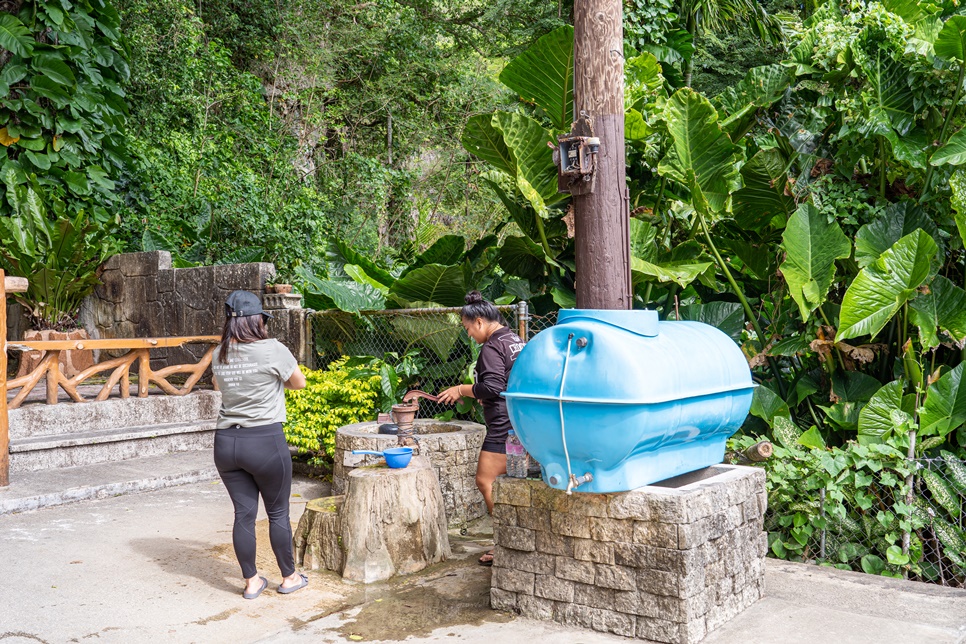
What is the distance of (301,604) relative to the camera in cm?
441

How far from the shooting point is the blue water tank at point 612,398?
370 cm

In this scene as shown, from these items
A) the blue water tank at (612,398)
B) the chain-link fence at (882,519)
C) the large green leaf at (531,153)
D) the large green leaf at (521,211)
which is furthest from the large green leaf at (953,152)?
the large green leaf at (521,211)

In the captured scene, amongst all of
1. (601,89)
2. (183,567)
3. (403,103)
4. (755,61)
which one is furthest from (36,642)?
(403,103)

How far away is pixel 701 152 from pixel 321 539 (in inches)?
152

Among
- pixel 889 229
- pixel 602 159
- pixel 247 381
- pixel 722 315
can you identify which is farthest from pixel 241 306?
pixel 889 229

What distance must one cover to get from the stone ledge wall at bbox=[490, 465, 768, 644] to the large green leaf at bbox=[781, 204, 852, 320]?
5.68ft

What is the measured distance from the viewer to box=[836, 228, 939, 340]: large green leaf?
5.23m

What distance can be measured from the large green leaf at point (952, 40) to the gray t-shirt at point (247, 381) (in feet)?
15.0

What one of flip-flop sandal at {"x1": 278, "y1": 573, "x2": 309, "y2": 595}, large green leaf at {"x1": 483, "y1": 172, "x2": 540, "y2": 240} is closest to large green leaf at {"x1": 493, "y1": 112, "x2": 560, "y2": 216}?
large green leaf at {"x1": 483, "y1": 172, "x2": 540, "y2": 240}

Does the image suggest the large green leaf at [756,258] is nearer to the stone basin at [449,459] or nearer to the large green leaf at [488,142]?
the large green leaf at [488,142]

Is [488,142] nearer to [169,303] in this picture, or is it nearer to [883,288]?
[883,288]

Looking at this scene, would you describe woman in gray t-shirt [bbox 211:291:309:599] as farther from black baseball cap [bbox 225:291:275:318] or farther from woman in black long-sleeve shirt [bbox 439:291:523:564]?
woman in black long-sleeve shirt [bbox 439:291:523:564]

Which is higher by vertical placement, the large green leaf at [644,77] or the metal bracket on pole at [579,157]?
the large green leaf at [644,77]

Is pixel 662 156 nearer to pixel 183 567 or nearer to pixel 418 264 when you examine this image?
pixel 418 264
